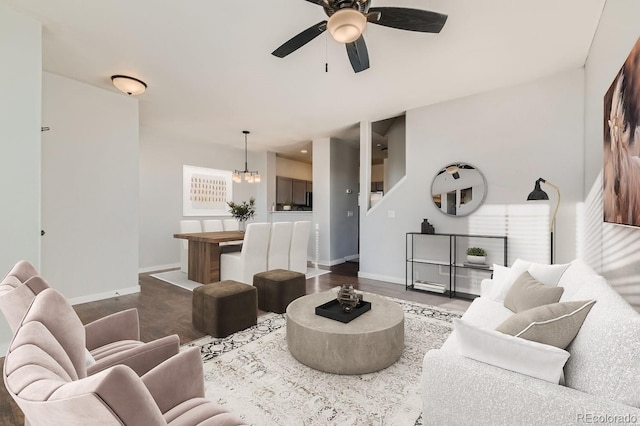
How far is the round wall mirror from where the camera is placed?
3.97 meters

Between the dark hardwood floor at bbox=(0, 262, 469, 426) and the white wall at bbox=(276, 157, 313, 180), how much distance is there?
157 inches

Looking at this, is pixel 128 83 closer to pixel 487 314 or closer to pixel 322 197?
pixel 322 197

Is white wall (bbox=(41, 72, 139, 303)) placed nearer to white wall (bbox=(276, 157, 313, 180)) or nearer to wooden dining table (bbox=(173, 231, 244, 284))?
wooden dining table (bbox=(173, 231, 244, 284))

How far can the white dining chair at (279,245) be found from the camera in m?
4.49

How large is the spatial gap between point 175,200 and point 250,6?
190 inches

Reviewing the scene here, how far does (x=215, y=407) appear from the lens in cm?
113

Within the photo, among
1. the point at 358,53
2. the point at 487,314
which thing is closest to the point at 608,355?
the point at 487,314

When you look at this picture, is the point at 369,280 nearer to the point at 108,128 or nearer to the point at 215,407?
the point at 215,407

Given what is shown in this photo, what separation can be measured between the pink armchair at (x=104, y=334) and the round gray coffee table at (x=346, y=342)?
987 millimetres

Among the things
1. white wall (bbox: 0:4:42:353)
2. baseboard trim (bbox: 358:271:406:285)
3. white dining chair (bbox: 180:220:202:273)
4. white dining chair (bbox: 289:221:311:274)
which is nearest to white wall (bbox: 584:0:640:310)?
baseboard trim (bbox: 358:271:406:285)

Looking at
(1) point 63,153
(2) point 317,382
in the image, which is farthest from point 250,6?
(1) point 63,153

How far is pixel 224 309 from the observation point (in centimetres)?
265

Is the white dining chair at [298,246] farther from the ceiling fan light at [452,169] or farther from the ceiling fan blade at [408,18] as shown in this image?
the ceiling fan blade at [408,18]

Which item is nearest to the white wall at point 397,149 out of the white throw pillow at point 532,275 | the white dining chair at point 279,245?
the white dining chair at point 279,245
